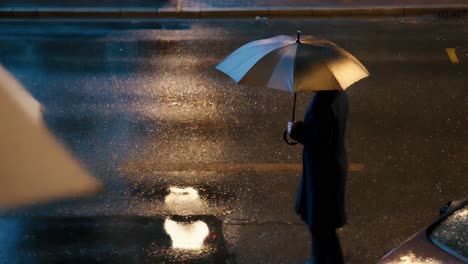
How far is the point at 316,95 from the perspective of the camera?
5.42 meters

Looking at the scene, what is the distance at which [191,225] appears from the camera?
707 cm

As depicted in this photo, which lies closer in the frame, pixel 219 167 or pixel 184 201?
pixel 184 201

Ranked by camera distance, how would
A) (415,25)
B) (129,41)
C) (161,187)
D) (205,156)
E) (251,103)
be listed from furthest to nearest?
(415,25)
(129,41)
(251,103)
(205,156)
(161,187)

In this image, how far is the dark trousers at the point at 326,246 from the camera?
5.84 metres

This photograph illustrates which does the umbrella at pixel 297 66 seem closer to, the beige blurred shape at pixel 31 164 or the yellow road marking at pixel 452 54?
the beige blurred shape at pixel 31 164

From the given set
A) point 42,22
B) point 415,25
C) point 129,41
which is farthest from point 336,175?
point 42,22

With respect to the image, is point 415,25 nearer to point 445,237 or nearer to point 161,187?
point 161,187

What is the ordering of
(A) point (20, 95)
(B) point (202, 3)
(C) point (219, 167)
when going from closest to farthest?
(C) point (219, 167)
(A) point (20, 95)
(B) point (202, 3)

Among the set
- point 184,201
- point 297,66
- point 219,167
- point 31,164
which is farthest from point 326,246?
point 31,164

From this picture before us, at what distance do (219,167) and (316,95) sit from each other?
284 cm

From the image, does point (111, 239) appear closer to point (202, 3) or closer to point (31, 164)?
point (31, 164)

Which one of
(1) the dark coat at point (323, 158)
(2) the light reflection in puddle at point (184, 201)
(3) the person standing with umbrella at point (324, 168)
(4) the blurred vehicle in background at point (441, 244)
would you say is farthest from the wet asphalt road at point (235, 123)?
(4) the blurred vehicle in background at point (441, 244)

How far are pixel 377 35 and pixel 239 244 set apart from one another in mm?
6216

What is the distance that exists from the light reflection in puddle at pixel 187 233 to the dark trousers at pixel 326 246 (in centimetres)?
126
